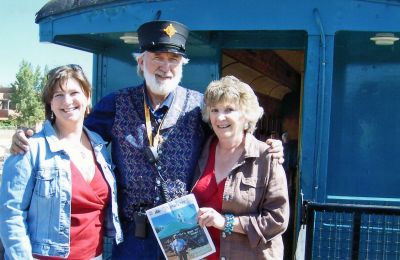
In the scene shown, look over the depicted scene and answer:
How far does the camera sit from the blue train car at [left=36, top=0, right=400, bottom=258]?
13.4ft

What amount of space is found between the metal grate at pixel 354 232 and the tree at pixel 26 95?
189ft

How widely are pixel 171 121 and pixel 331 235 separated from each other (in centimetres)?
203

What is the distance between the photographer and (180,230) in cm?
271

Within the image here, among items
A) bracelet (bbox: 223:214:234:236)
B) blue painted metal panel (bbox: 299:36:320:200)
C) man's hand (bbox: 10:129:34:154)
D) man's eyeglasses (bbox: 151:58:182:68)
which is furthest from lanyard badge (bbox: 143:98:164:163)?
blue painted metal panel (bbox: 299:36:320:200)

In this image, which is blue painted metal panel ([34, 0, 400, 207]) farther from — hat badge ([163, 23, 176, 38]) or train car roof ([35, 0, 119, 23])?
hat badge ([163, 23, 176, 38])

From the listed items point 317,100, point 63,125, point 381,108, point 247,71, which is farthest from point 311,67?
point 247,71

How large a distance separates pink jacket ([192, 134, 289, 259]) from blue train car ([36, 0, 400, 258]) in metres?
1.56

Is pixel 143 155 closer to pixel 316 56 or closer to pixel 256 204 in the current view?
pixel 256 204

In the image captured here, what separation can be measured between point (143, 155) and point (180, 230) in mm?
494

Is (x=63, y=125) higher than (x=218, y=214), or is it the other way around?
(x=63, y=125)

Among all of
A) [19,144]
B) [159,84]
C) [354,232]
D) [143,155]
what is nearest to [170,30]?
[159,84]

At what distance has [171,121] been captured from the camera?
9.63 ft

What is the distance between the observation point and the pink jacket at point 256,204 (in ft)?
8.57

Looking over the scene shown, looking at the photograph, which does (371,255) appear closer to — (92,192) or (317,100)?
(317,100)
